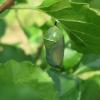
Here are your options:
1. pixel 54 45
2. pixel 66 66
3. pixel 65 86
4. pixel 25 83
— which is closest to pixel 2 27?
pixel 66 66

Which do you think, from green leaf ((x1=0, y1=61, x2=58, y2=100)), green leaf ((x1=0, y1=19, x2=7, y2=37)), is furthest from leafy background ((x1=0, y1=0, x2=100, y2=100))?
green leaf ((x1=0, y1=19, x2=7, y2=37))

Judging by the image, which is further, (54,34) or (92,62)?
(92,62)

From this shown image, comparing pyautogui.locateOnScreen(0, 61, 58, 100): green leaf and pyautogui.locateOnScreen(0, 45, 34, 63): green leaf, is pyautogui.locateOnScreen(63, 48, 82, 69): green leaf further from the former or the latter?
pyautogui.locateOnScreen(0, 61, 58, 100): green leaf

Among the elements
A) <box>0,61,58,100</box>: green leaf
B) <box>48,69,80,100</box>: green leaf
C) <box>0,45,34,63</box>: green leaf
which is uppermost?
<box>0,61,58,100</box>: green leaf

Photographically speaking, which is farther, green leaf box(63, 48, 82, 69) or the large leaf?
green leaf box(63, 48, 82, 69)

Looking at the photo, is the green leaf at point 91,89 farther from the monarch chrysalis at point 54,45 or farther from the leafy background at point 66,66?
the monarch chrysalis at point 54,45

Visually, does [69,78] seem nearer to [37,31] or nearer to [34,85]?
[34,85]

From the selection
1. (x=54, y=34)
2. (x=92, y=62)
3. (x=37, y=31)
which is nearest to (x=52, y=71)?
(x=92, y=62)
